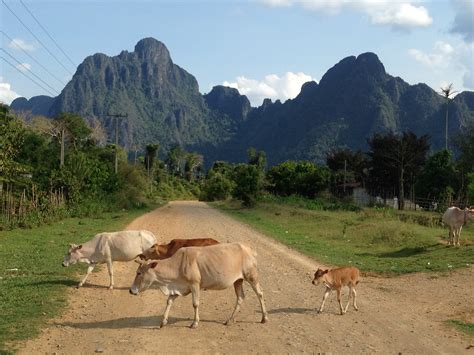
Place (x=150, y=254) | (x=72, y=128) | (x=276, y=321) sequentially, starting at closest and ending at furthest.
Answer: (x=276, y=321) < (x=150, y=254) < (x=72, y=128)

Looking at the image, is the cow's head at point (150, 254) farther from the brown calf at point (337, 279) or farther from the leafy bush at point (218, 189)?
the leafy bush at point (218, 189)

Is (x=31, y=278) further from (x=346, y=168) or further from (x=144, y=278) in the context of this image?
(x=346, y=168)

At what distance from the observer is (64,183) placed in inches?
1393

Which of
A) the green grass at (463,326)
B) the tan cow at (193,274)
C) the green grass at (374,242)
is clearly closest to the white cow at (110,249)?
the tan cow at (193,274)

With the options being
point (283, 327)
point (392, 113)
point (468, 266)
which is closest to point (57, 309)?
point (283, 327)

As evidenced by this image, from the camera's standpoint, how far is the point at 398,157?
58750 mm

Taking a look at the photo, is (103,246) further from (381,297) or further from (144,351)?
(381,297)

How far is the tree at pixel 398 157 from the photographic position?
193 feet

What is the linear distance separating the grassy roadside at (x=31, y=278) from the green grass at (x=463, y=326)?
726cm

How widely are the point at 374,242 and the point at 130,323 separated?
15.5m

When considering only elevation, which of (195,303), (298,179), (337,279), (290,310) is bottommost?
(290,310)

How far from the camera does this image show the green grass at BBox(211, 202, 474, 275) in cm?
1734

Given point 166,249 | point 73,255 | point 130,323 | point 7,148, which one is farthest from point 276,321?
point 7,148

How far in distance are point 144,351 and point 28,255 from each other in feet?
35.0
